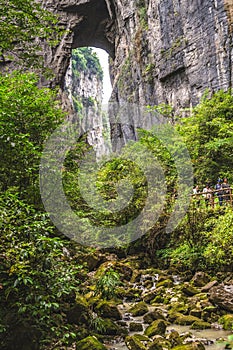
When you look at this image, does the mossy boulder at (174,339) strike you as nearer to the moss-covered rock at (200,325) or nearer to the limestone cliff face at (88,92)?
the moss-covered rock at (200,325)

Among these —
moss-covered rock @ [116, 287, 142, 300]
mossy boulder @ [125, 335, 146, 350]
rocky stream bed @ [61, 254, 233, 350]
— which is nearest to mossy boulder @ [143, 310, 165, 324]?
rocky stream bed @ [61, 254, 233, 350]

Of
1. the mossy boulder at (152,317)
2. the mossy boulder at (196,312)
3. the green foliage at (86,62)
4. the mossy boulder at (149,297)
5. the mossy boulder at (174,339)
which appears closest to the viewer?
the mossy boulder at (174,339)

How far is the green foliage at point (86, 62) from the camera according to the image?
147ft

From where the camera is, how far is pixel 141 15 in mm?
23812

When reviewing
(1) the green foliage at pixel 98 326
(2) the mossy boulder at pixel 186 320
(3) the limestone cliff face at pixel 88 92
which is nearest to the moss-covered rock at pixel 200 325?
(2) the mossy boulder at pixel 186 320

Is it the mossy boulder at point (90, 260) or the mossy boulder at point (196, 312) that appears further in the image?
the mossy boulder at point (90, 260)

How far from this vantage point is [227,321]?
5.54 m

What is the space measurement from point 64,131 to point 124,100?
1756 centimetres

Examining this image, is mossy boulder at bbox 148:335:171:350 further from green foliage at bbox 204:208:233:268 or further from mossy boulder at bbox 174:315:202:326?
green foliage at bbox 204:208:233:268

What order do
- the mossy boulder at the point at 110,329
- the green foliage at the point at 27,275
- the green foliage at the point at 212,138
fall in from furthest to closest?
the green foliage at the point at 212,138, the mossy boulder at the point at 110,329, the green foliage at the point at 27,275

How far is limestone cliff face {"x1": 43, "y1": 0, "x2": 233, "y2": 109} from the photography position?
56.1ft

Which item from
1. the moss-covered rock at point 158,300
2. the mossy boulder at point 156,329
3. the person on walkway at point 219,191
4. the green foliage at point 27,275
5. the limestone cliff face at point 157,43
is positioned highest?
the limestone cliff face at point 157,43

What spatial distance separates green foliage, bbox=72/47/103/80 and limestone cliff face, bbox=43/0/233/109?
1421 centimetres

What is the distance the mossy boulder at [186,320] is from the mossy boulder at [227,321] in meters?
0.36
